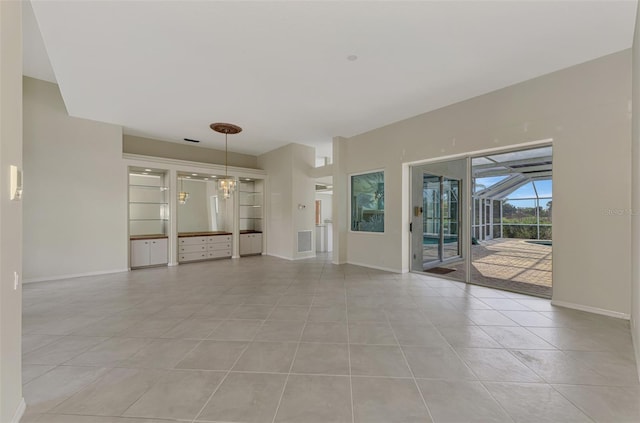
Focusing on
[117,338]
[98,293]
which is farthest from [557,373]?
[98,293]

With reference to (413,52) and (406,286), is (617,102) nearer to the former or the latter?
(413,52)

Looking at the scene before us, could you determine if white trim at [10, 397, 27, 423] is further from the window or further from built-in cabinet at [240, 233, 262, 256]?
built-in cabinet at [240, 233, 262, 256]

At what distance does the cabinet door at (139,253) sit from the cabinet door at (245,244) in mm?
2484

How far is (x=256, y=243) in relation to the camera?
27.7 feet

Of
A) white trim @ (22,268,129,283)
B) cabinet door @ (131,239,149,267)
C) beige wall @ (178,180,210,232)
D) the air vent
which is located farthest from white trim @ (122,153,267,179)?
white trim @ (22,268,129,283)

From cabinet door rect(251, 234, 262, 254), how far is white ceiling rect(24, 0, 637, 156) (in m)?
4.41

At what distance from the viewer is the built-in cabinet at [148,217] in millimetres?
6383

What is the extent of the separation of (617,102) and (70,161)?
359 inches

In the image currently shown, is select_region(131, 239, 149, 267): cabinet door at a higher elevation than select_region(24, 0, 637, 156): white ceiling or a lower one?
lower

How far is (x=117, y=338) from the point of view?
271 cm

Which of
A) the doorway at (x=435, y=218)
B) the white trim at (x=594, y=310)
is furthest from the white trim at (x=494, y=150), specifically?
the white trim at (x=594, y=310)

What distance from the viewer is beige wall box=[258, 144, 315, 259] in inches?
298

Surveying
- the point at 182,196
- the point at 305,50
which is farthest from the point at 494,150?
the point at 182,196

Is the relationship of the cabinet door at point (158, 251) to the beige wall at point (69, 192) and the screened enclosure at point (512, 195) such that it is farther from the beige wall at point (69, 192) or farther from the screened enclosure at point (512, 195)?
the screened enclosure at point (512, 195)
